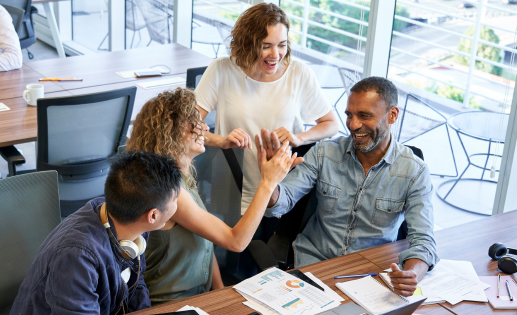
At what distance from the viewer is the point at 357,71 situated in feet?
11.0

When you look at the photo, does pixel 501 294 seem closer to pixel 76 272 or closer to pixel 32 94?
pixel 76 272

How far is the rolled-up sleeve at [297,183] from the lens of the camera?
2.00 metres

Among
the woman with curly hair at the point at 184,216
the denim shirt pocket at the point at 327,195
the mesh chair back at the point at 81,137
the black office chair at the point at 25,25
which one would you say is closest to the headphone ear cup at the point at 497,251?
the denim shirt pocket at the point at 327,195

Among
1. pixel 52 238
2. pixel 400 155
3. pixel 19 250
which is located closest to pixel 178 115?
pixel 52 238

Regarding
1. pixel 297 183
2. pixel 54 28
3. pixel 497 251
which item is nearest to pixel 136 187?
pixel 297 183

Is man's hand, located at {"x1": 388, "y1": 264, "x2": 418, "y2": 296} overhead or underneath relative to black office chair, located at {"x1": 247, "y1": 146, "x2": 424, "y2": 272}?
overhead

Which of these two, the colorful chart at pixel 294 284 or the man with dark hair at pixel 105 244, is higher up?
→ the man with dark hair at pixel 105 244

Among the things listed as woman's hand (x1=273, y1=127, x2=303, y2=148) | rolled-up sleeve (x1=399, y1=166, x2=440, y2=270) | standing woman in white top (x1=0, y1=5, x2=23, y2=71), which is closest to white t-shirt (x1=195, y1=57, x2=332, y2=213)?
woman's hand (x1=273, y1=127, x2=303, y2=148)

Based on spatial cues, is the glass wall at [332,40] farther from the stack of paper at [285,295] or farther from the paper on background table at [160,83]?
the stack of paper at [285,295]

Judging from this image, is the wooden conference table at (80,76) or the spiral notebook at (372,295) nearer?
the spiral notebook at (372,295)

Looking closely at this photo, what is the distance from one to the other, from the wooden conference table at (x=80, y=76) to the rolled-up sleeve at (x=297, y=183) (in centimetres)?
126

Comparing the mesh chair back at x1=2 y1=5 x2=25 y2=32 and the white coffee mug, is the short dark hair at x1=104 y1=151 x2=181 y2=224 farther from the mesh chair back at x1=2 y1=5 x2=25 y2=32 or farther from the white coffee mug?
the mesh chair back at x1=2 y1=5 x2=25 y2=32

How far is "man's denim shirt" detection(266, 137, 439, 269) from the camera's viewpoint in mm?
1990

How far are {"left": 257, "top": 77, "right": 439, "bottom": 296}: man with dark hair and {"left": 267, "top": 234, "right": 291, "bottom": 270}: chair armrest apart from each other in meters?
0.04
